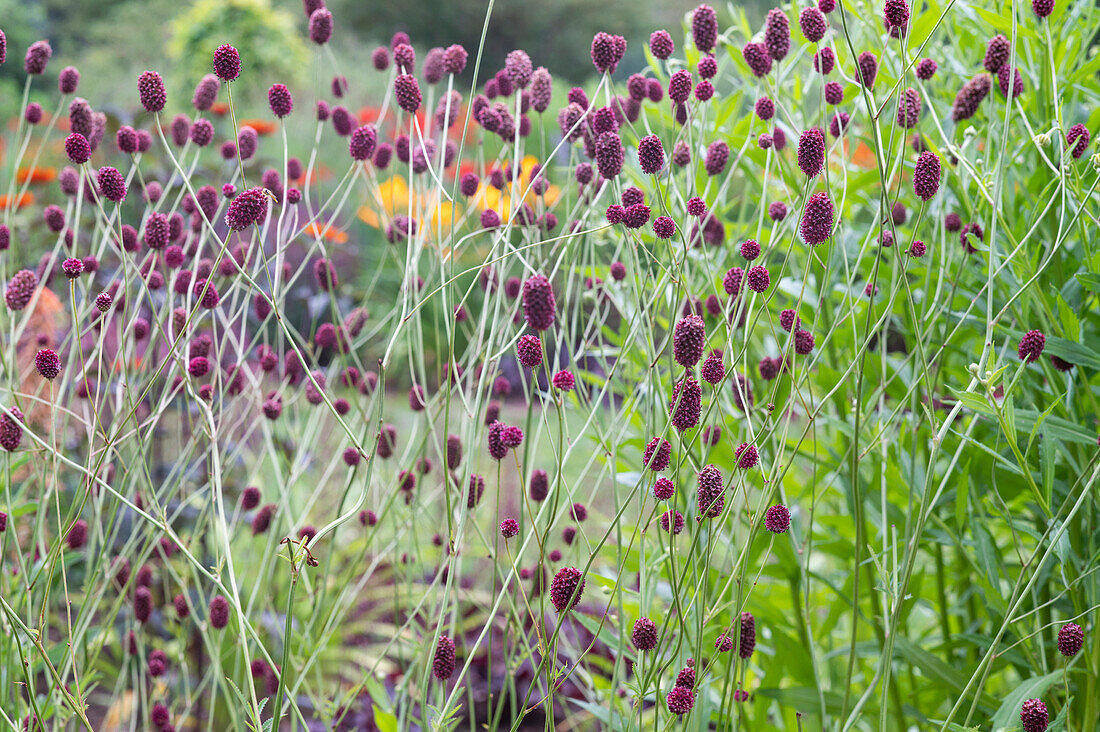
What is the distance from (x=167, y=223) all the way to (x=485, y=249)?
3773mm

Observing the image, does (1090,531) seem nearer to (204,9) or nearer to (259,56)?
(259,56)

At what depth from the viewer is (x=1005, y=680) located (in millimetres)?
1457

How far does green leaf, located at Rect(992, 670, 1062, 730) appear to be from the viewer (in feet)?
2.76

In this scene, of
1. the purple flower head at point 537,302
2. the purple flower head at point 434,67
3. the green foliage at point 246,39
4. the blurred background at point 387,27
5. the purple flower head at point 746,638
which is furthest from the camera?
the blurred background at point 387,27

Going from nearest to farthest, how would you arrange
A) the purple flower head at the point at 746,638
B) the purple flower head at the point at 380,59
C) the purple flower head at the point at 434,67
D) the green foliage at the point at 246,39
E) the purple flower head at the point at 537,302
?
the purple flower head at the point at 537,302, the purple flower head at the point at 746,638, the purple flower head at the point at 434,67, the purple flower head at the point at 380,59, the green foliage at the point at 246,39

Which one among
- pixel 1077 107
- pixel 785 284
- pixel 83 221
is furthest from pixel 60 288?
pixel 1077 107

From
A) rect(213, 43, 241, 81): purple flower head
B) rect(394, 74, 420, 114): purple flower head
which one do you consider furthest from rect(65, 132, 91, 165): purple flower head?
rect(394, 74, 420, 114): purple flower head

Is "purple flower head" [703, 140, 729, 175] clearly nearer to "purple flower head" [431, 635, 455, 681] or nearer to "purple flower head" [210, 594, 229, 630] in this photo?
"purple flower head" [431, 635, 455, 681]

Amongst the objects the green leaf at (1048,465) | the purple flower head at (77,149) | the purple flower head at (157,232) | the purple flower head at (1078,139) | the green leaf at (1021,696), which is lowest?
the green leaf at (1021,696)

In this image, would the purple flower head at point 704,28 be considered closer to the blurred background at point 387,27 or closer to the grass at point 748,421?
the grass at point 748,421

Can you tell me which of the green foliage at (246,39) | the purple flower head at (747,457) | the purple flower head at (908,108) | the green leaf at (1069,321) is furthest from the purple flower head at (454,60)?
the green foliage at (246,39)

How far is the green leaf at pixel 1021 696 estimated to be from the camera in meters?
0.84

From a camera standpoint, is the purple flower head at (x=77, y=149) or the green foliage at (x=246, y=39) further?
the green foliage at (x=246, y=39)

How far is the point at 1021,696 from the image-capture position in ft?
2.84
